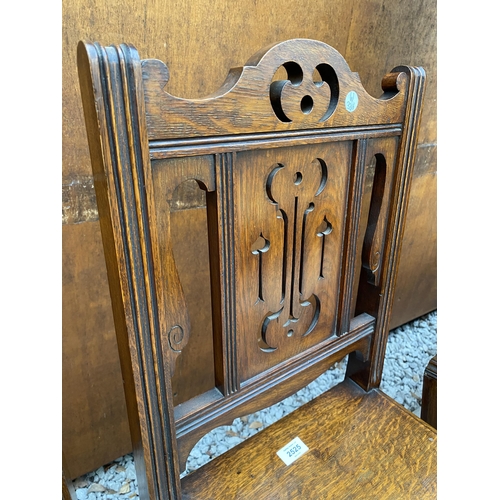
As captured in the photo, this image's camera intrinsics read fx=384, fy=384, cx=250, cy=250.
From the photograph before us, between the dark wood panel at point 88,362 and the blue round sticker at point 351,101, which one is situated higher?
the blue round sticker at point 351,101

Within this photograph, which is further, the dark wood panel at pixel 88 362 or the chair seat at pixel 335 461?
the dark wood panel at pixel 88 362

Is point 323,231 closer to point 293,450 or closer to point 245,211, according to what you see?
point 245,211

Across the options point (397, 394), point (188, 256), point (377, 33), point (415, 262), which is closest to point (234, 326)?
point (188, 256)

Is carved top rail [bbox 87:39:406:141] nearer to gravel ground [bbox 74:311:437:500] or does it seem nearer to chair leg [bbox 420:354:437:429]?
chair leg [bbox 420:354:437:429]

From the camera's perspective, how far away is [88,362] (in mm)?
953

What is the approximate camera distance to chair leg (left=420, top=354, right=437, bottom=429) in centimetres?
89

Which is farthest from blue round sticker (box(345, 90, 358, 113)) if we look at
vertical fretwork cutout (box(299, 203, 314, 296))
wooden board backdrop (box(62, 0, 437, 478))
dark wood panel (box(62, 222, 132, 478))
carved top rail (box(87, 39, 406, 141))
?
A: dark wood panel (box(62, 222, 132, 478))

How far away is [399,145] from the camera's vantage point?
26.3 inches

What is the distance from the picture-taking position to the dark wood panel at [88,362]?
84cm

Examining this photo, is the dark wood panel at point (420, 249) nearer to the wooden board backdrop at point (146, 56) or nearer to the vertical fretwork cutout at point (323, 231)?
the wooden board backdrop at point (146, 56)

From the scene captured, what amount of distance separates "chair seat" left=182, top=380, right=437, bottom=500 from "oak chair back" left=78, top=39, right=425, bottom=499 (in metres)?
0.12

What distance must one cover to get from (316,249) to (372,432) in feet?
1.35

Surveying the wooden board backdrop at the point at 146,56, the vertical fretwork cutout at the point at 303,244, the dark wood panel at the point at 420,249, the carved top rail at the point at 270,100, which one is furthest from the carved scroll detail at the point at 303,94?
the dark wood panel at the point at 420,249
